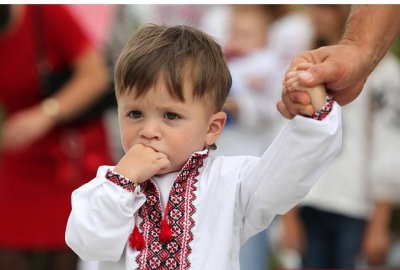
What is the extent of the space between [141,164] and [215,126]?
278mm

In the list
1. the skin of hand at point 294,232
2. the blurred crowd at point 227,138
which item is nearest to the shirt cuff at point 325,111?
the blurred crowd at point 227,138

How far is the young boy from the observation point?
2939 mm

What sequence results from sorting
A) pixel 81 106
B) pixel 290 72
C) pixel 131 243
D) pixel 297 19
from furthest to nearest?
1. pixel 297 19
2. pixel 81 106
3. pixel 131 243
4. pixel 290 72

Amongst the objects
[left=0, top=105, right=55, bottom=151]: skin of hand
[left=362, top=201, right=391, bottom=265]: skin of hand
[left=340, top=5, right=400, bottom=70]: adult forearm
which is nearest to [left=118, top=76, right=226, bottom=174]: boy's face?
[left=340, top=5, right=400, bottom=70]: adult forearm

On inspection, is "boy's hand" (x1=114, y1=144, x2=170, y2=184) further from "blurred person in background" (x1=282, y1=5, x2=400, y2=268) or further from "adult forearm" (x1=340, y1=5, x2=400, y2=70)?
"blurred person in background" (x1=282, y1=5, x2=400, y2=268)

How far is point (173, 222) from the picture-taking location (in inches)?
119

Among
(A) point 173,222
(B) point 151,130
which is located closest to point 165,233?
(A) point 173,222

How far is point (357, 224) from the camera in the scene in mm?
5586

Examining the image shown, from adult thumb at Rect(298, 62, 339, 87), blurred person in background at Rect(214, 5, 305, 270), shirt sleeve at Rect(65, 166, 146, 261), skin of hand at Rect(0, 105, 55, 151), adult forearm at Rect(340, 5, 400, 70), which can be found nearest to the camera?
adult thumb at Rect(298, 62, 339, 87)

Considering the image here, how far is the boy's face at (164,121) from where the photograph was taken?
9.73ft

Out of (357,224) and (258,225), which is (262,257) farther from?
(258,225)

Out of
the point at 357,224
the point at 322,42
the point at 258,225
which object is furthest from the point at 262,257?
the point at 258,225

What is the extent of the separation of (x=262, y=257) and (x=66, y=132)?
1374mm

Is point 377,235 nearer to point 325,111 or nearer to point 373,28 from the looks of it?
point 373,28
